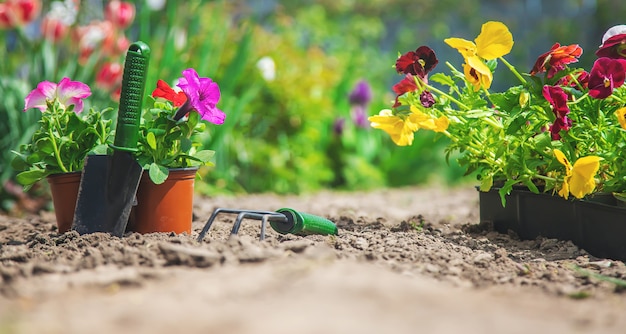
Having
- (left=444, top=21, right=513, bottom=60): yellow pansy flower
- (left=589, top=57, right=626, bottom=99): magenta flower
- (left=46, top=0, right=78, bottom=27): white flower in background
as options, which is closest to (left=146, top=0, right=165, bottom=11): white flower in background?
(left=46, top=0, right=78, bottom=27): white flower in background

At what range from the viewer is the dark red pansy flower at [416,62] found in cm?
183

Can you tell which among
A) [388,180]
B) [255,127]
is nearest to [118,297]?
[255,127]

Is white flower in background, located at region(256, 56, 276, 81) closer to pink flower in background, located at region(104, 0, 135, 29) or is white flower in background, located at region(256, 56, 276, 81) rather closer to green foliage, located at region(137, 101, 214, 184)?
pink flower in background, located at region(104, 0, 135, 29)

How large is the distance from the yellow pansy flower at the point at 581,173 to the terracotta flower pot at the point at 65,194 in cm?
130

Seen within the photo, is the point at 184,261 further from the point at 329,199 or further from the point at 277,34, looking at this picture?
the point at 277,34

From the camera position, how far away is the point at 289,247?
145 cm

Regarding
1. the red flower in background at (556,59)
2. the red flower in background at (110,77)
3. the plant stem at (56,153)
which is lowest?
the plant stem at (56,153)

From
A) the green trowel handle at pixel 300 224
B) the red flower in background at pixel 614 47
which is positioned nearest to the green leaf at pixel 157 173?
the green trowel handle at pixel 300 224

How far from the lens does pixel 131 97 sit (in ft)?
5.40

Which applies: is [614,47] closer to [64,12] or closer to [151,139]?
[151,139]

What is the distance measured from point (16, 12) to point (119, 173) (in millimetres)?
1750

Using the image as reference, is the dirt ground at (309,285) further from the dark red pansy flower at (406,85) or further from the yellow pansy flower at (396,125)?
the dark red pansy flower at (406,85)

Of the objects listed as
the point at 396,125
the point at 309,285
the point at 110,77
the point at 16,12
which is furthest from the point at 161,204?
the point at 16,12

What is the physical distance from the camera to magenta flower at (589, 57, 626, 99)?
156 cm
